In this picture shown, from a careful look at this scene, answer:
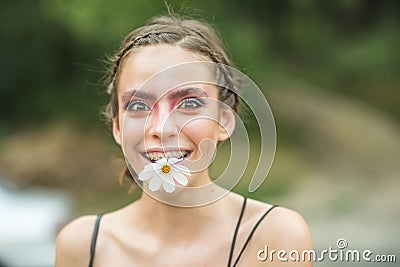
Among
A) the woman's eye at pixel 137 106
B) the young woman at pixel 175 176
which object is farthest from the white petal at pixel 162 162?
the woman's eye at pixel 137 106

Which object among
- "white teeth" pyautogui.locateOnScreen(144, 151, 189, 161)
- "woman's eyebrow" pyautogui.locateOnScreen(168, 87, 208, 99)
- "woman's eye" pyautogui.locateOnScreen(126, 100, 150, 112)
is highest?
"woman's eyebrow" pyautogui.locateOnScreen(168, 87, 208, 99)

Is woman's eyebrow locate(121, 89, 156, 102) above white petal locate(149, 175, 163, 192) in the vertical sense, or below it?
above

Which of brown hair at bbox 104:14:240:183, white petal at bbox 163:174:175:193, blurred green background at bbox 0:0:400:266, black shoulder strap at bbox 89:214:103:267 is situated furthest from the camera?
blurred green background at bbox 0:0:400:266

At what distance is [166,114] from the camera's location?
169 cm

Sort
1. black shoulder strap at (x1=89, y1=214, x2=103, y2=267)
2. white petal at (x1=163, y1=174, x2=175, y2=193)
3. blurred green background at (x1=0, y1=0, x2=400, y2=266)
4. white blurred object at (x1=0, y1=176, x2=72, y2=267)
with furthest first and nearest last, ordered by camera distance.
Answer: blurred green background at (x1=0, y1=0, x2=400, y2=266) < white blurred object at (x1=0, y1=176, x2=72, y2=267) < black shoulder strap at (x1=89, y1=214, x2=103, y2=267) < white petal at (x1=163, y1=174, x2=175, y2=193)

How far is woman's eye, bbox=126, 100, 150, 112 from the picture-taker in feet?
5.61

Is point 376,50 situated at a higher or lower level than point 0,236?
higher

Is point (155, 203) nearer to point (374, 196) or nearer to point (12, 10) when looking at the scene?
point (374, 196)

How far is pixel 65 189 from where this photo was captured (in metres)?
5.52

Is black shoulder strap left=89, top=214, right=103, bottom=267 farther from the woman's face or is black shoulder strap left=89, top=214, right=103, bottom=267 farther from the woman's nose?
the woman's nose

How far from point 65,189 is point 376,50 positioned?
→ 300 centimetres

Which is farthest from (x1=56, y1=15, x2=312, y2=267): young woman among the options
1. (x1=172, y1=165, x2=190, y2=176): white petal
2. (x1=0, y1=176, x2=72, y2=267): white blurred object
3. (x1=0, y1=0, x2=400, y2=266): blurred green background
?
(x1=0, y1=0, x2=400, y2=266): blurred green background

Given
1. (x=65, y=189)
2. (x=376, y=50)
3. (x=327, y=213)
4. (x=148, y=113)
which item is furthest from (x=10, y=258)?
(x=376, y=50)

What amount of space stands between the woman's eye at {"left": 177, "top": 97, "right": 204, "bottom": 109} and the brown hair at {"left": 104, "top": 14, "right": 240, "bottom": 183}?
0.32ft
